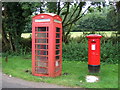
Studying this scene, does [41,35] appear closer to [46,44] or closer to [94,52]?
[46,44]

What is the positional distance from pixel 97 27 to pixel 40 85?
1708cm

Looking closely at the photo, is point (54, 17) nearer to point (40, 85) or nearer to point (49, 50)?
point (49, 50)

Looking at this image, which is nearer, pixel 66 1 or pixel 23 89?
pixel 23 89

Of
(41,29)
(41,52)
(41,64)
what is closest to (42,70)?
(41,64)

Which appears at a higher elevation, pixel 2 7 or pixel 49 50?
pixel 2 7

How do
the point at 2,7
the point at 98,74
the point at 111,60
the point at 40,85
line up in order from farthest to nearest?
the point at 2,7 → the point at 111,60 → the point at 98,74 → the point at 40,85

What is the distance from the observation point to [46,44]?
6.10 metres

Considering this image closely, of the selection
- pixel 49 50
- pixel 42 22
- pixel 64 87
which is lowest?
pixel 64 87

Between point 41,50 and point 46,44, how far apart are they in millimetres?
353

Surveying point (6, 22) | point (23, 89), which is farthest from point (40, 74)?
point (6, 22)

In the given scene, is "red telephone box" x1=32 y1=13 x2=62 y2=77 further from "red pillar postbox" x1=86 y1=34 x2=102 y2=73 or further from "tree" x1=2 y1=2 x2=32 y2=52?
"tree" x1=2 y1=2 x2=32 y2=52

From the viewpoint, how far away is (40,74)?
20.8ft

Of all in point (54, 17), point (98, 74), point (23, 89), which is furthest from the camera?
point (98, 74)

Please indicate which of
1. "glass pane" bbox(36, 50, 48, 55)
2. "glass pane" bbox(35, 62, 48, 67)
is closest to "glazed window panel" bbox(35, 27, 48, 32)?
"glass pane" bbox(36, 50, 48, 55)
